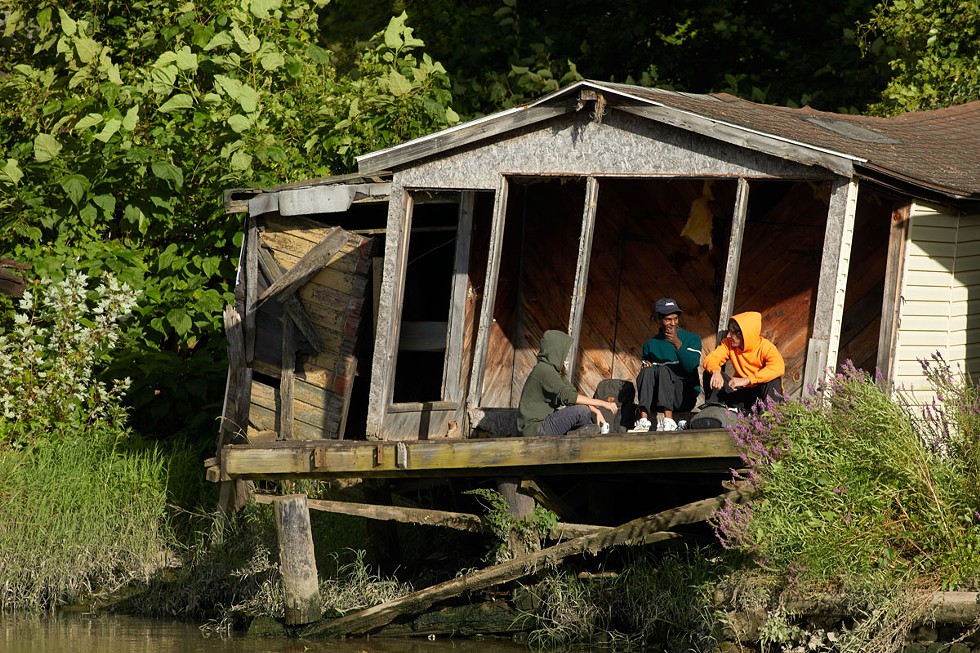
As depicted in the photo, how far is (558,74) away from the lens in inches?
801

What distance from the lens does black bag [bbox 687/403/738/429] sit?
10.3 m

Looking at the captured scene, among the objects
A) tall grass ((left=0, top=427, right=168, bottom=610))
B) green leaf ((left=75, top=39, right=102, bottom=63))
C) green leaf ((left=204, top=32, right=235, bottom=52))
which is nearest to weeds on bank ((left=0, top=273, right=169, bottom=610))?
tall grass ((left=0, top=427, right=168, bottom=610))

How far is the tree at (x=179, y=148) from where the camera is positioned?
50.7 ft

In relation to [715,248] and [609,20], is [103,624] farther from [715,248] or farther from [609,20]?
[609,20]

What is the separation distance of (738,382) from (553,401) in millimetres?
1480

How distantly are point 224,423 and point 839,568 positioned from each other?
6.96m

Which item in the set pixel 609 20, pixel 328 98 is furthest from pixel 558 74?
pixel 328 98

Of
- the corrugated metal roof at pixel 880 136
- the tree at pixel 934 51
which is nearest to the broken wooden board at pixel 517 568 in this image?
the corrugated metal roof at pixel 880 136

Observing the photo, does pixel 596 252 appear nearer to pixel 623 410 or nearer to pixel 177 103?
pixel 623 410

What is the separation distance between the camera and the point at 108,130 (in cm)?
1573

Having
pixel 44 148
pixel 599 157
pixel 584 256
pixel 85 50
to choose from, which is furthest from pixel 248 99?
pixel 584 256

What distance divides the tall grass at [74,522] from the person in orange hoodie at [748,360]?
5561mm

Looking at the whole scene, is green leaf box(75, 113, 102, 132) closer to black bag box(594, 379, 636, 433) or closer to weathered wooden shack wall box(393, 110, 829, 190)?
weathered wooden shack wall box(393, 110, 829, 190)

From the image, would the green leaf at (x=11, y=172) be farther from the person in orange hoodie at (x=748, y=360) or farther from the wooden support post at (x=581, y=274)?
the person in orange hoodie at (x=748, y=360)
